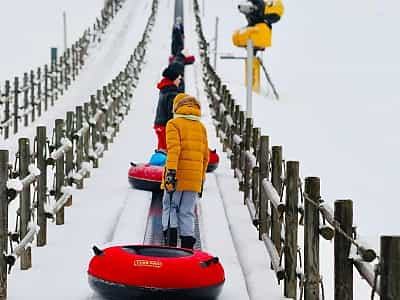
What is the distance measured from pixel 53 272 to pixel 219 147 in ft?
27.6

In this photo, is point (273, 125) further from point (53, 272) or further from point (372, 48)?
point (372, 48)

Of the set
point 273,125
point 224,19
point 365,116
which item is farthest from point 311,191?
point 224,19

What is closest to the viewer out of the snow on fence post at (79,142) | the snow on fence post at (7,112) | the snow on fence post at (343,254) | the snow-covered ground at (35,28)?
the snow on fence post at (343,254)

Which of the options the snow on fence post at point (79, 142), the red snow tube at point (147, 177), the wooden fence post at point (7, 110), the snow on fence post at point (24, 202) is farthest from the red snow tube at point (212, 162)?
the wooden fence post at point (7, 110)

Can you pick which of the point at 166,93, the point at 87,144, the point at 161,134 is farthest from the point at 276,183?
the point at 87,144

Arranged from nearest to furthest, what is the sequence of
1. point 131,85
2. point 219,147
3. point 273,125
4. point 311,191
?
point 311,191 → point 219,147 → point 131,85 → point 273,125

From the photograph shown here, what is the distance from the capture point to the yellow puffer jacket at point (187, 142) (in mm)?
7914

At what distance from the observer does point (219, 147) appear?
15805 mm

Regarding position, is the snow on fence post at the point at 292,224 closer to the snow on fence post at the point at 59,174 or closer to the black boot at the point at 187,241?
the black boot at the point at 187,241

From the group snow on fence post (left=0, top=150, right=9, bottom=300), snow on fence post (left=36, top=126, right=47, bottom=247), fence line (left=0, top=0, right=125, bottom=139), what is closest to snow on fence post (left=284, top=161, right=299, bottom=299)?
snow on fence post (left=0, top=150, right=9, bottom=300)

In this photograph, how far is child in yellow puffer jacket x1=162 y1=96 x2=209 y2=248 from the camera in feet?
25.8

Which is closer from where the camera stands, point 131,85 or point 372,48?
point 131,85

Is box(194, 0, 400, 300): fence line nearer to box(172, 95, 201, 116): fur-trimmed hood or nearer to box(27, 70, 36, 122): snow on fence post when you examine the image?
box(172, 95, 201, 116): fur-trimmed hood

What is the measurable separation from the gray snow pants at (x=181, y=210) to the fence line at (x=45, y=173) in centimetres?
A: 107
